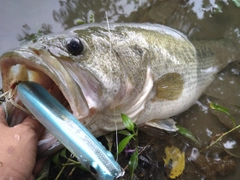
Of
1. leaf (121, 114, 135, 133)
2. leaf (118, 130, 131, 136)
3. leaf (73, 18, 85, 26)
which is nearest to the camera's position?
leaf (121, 114, 135, 133)

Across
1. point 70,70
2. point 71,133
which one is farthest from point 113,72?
point 71,133

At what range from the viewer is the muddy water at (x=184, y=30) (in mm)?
2334

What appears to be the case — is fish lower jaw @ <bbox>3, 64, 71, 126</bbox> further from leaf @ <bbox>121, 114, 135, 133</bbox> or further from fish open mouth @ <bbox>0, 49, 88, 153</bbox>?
leaf @ <bbox>121, 114, 135, 133</bbox>

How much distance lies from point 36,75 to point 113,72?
0.46 m

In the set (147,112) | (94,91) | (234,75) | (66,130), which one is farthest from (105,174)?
(234,75)

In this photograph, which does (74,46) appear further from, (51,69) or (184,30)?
(184,30)

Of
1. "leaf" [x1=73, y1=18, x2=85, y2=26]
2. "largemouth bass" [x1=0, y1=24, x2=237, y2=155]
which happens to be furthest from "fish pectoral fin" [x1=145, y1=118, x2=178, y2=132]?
"leaf" [x1=73, y1=18, x2=85, y2=26]

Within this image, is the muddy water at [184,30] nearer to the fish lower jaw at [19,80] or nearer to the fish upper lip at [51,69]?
the fish upper lip at [51,69]

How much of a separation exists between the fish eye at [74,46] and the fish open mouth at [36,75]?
124 millimetres

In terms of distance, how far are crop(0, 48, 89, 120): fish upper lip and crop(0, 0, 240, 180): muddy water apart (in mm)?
831

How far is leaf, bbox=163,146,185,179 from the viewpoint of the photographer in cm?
218

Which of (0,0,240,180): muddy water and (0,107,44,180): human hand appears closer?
(0,107,44,180): human hand

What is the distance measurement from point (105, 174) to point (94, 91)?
1.86 feet

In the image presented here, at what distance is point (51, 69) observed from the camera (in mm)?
1555
